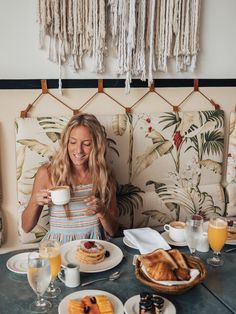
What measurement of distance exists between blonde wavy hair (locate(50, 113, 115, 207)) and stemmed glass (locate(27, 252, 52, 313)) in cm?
77

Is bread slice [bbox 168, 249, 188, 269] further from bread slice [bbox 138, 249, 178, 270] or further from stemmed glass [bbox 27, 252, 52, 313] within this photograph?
stemmed glass [bbox 27, 252, 52, 313]

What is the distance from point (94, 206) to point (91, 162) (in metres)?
0.25

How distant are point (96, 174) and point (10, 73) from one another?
2.29 ft

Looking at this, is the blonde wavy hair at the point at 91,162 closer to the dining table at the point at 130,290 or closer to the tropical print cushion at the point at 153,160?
the tropical print cushion at the point at 153,160

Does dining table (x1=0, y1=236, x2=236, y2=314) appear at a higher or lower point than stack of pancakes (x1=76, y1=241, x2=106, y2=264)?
lower

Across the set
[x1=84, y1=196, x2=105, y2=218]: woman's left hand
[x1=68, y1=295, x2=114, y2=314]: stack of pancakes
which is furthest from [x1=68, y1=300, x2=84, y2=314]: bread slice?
[x1=84, y1=196, x2=105, y2=218]: woman's left hand

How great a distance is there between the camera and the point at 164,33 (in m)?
2.37

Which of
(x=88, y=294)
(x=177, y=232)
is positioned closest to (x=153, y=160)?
(x=177, y=232)

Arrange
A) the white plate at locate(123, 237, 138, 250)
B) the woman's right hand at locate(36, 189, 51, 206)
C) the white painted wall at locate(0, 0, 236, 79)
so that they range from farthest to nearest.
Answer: the white painted wall at locate(0, 0, 236, 79) → the woman's right hand at locate(36, 189, 51, 206) → the white plate at locate(123, 237, 138, 250)

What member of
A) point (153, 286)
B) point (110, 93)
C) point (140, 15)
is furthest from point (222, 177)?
point (153, 286)

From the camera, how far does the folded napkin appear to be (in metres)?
1.61

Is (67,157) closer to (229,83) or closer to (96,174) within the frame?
(96,174)

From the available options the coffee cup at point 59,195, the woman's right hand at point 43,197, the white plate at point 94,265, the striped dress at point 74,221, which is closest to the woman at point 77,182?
the striped dress at point 74,221

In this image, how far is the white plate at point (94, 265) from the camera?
146 centimetres
